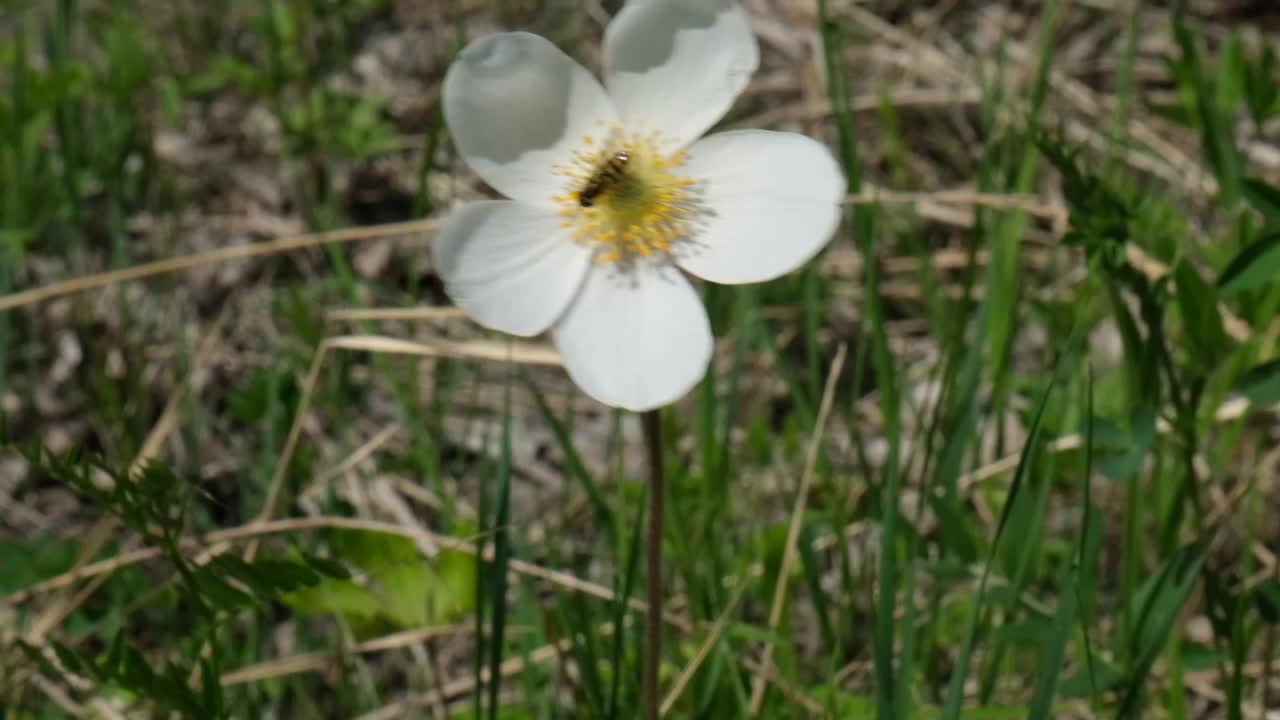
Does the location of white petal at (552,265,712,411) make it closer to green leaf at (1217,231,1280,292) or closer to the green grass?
the green grass

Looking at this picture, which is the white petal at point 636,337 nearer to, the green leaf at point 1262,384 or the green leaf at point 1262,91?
the green leaf at point 1262,384

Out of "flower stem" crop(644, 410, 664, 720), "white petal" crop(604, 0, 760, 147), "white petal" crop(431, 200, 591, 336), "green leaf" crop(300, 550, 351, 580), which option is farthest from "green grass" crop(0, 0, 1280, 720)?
"white petal" crop(604, 0, 760, 147)

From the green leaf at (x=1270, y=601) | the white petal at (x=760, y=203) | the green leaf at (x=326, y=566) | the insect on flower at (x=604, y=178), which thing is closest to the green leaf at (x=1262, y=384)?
the green leaf at (x=1270, y=601)

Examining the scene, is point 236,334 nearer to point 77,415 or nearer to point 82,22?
point 77,415

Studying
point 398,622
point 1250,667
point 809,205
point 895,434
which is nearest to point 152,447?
point 398,622

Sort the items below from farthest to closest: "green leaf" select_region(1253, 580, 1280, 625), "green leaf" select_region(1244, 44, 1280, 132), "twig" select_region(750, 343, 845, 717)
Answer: "green leaf" select_region(1244, 44, 1280, 132), "twig" select_region(750, 343, 845, 717), "green leaf" select_region(1253, 580, 1280, 625)

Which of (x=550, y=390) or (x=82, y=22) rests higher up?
(x=82, y=22)
